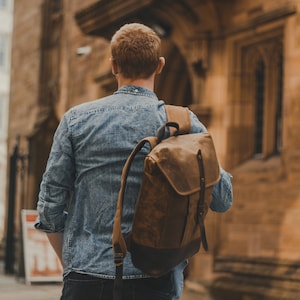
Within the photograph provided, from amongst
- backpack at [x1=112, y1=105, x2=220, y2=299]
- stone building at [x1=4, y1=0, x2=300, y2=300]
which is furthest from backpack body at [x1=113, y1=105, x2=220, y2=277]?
stone building at [x1=4, y1=0, x2=300, y2=300]

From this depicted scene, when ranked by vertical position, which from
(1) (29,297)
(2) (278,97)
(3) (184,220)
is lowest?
(1) (29,297)

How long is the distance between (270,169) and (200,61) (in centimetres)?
188

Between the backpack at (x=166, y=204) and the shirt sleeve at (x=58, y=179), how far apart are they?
26cm

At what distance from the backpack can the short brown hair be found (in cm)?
25

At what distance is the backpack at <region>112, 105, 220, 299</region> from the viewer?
8.54 feet

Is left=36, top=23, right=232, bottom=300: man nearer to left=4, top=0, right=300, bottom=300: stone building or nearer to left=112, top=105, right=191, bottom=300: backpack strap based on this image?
left=112, top=105, right=191, bottom=300: backpack strap

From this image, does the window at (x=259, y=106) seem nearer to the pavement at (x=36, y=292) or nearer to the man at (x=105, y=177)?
the pavement at (x=36, y=292)

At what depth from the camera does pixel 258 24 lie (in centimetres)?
985

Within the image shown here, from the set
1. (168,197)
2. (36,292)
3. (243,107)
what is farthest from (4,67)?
(168,197)

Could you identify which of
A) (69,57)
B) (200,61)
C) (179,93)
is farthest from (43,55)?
(200,61)

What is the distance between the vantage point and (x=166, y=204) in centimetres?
260

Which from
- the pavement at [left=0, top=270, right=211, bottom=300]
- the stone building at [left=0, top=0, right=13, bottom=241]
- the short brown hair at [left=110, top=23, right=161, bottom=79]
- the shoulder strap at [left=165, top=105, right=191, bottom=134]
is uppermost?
the stone building at [left=0, top=0, right=13, bottom=241]

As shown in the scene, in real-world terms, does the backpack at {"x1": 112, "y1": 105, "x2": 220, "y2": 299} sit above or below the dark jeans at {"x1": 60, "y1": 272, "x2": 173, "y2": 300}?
above

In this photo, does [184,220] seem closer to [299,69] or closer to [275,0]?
[299,69]
